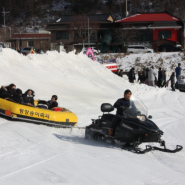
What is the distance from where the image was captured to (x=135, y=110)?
302 inches

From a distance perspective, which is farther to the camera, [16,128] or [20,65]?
[20,65]

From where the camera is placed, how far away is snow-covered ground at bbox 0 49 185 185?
5.69 metres

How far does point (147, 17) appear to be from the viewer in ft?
179

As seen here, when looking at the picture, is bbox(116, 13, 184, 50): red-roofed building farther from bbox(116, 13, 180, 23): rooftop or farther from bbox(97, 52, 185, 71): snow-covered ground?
bbox(97, 52, 185, 71): snow-covered ground

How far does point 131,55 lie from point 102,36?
14778 mm

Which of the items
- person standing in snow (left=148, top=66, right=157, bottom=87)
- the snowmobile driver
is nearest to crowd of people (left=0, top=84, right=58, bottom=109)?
the snowmobile driver

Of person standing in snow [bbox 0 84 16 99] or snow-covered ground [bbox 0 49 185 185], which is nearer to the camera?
snow-covered ground [bbox 0 49 185 185]

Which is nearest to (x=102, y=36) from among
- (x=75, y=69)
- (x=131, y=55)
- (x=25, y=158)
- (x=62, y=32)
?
(x=62, y=32)

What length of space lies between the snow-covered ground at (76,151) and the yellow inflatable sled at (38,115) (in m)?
0.21

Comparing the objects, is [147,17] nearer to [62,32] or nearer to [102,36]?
[102,36]

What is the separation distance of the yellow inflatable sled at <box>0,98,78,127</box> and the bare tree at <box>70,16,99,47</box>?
4002 cm

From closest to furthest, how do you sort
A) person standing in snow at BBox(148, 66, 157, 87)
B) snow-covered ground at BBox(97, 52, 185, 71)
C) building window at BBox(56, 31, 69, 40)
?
1. person standing in snow at BBox(148, 66, 157, 87)
2. snow-covered ground at BBox(97, 52, 185, 71)
3. building window at BBox(56, 31, 69, 40)

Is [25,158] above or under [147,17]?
under

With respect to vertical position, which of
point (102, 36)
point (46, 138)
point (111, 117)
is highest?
point (102, 36)
